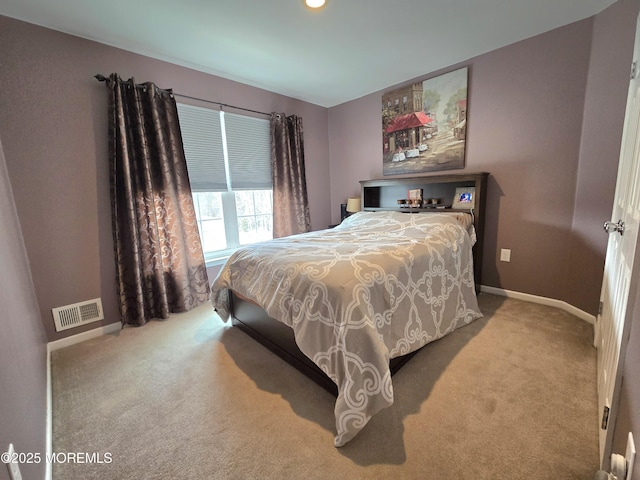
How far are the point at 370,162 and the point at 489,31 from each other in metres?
1.72

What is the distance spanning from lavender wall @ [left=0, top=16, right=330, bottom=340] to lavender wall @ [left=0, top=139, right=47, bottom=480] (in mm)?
291

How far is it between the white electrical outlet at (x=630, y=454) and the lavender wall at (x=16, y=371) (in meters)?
1.68

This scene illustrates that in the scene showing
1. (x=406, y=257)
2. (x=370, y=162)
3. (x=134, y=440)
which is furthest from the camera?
(x=370, y=162)

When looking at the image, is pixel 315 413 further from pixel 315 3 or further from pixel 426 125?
pixel 426 125

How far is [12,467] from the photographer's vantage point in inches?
28.8

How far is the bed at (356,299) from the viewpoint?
119 cm

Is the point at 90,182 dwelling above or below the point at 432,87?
Answer: below

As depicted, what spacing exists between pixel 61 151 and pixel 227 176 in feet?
4.48

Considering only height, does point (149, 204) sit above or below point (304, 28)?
below

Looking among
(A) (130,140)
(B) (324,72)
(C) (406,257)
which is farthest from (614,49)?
(A) (130,140)

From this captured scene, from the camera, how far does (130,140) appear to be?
2.24 metres

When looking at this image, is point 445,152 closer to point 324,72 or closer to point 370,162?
point 370,162

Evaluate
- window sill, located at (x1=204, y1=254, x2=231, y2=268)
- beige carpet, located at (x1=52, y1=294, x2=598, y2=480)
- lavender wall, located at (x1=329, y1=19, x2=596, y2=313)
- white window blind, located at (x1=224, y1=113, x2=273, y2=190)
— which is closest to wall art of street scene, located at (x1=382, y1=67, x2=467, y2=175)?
lavender wall, located at (x1=329, y1=19, x2=596, y2=313)

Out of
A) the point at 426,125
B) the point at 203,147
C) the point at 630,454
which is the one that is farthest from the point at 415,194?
the point at 630,454
